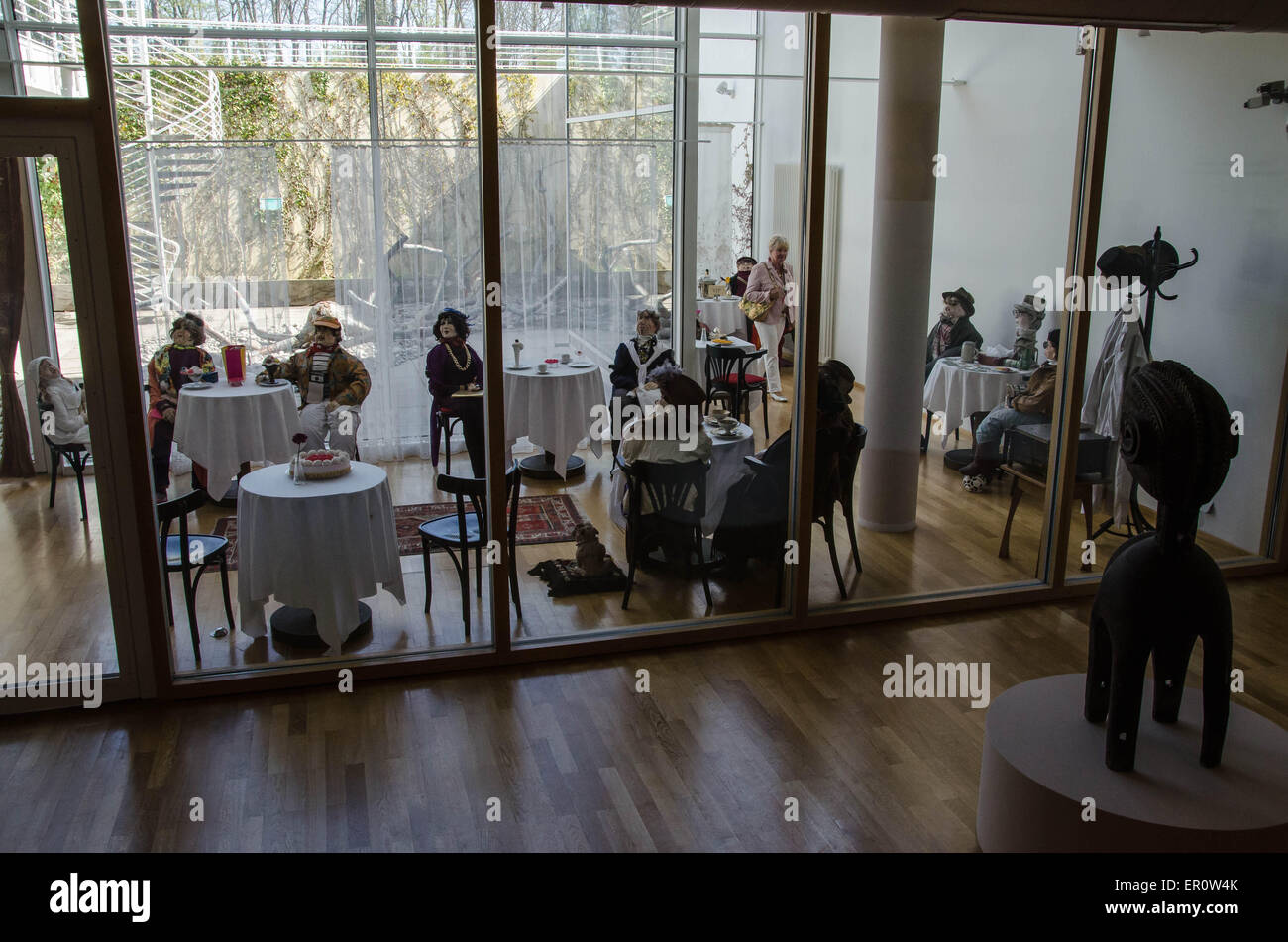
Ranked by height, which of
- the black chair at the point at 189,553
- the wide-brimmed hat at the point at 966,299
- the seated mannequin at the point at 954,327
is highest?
the wide-brimmed hat at the point at 966,299

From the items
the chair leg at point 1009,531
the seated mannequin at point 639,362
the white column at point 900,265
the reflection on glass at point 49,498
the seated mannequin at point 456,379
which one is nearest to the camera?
the reflection on glass at point 49,498

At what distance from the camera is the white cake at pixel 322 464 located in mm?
4590

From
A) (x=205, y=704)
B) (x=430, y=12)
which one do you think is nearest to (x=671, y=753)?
(x=205, y=704)

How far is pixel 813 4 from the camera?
12.8ft

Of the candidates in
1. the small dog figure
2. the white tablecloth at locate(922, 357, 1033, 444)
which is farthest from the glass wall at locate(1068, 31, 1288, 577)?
the small dog figure

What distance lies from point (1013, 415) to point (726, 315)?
167cm

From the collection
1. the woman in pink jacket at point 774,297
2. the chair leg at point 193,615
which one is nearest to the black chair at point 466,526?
the chair leg at point 193,615

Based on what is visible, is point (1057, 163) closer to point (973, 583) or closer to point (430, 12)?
point (973, 583)

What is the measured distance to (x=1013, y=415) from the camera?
18.0 feet

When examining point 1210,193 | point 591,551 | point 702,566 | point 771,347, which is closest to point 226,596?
point 591,551

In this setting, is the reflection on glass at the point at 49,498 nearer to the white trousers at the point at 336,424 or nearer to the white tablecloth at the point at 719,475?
the white trousers at the point at 336,424

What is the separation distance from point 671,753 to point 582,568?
131 cm

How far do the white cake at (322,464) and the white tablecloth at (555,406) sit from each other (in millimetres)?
744

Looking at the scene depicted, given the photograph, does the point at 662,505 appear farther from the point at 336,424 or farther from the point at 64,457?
the point at 64,457
